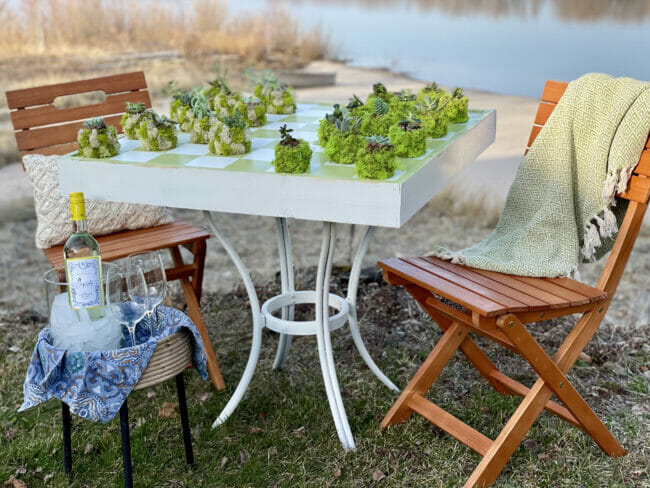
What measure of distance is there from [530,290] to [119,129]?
2.23 metres

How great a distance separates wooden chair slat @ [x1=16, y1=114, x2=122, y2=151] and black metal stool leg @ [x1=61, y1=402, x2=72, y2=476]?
4.80 ft

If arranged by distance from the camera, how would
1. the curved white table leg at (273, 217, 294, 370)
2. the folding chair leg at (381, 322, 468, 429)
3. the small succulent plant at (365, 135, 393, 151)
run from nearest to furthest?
the small succulent plant at (365, 135, 393, 151) → the folding chair leg at (381, 322, 468, 429) → the curved white table leg at (273, 217, 294, 370)

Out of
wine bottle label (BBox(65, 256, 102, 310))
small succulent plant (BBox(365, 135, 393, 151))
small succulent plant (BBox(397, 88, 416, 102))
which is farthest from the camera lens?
small succulent plant (BBox(397, 88, 416, 102))

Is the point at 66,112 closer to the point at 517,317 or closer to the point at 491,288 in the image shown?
the point at 491,288

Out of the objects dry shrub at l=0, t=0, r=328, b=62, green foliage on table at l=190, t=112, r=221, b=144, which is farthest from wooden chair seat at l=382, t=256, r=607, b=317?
dry shrub at l=0, t=0, r=328, b=62

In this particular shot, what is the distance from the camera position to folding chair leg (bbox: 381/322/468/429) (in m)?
2.84

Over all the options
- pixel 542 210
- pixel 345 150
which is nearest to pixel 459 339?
pixel 542 210

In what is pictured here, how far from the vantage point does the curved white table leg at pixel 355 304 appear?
2.92 meters

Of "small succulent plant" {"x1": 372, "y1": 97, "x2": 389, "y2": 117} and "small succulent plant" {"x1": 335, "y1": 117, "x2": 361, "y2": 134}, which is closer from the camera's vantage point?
"small succulent plant" {"x1": 335, "y1": 117, "x2": 361, "y2": 134}

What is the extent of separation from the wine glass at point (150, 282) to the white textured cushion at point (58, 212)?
1057 millimetres

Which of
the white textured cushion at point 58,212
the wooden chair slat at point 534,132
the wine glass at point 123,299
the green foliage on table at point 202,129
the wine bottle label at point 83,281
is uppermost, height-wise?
the green foliage on table at point 202,129

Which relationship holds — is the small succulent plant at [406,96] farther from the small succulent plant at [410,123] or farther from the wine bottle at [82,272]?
the wine bottle at [82,272]

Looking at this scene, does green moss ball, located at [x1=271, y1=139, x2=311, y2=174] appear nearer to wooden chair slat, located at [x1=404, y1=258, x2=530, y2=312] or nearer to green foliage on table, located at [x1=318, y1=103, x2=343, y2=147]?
green foliage on table, located at [x1=318, y1=103, x2=343, y2=147]

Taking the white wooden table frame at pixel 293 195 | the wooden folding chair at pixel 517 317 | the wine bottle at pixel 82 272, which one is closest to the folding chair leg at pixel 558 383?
the wooden folding chair at pixel 517 317
